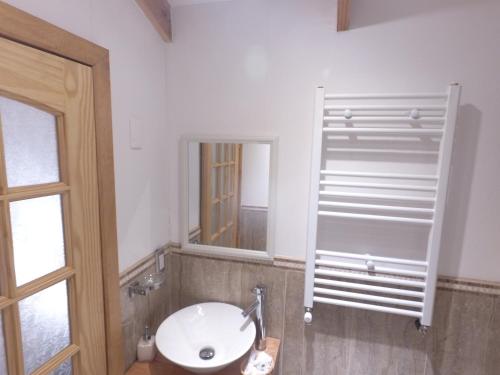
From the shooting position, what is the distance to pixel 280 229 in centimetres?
145

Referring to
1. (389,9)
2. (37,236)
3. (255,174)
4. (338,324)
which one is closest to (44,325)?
(37,236)

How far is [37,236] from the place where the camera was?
88 cm

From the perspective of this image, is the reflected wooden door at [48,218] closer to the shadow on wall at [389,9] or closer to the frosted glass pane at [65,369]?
the frosted glass pane at [65,369]

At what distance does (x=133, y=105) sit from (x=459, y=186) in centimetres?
145

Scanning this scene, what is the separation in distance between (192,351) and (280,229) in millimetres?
702

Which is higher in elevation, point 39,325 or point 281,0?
point 281,0

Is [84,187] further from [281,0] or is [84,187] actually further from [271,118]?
[281,0]

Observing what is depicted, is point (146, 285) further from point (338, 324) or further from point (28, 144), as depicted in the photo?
point (338, 324)

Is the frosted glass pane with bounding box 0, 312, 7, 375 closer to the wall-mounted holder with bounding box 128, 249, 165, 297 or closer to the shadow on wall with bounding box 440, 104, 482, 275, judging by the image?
the wall-mounted holder with bounding box 128, 249, 165, 297

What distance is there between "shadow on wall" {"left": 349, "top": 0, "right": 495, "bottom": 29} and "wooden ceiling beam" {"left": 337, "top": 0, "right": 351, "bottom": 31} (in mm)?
41

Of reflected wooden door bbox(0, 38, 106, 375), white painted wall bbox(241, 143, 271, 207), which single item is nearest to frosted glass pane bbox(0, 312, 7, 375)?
reflected wooden door bbox(0, 38, 106, 375)

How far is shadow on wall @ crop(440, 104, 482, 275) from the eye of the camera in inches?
47.1

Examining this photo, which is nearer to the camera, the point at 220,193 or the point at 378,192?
the point at 378,192

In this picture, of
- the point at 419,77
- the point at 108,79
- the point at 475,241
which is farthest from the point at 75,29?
the point at 475,241
